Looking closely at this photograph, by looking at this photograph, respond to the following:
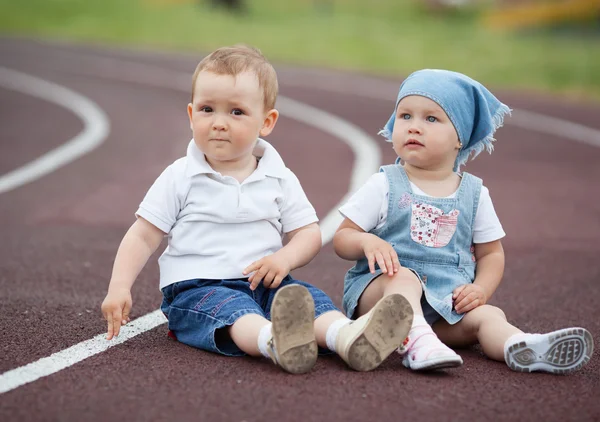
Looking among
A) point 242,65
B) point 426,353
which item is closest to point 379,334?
point 426,353

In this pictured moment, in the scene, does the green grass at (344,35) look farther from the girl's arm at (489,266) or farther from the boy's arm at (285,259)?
the boy's arm at (285,259)

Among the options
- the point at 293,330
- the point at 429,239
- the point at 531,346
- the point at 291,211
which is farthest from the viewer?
the point at 291,211

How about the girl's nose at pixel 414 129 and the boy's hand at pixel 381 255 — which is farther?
the girl's nose at pixel 414 129

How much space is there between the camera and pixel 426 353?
4.09m

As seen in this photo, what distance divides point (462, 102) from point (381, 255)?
0.89 m

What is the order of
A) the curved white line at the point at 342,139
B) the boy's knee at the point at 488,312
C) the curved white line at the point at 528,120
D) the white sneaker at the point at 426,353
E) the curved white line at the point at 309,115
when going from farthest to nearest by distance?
the curved white line at the point at 528,120
the curved white line at the point at 309,115
the curved white line at the point at 342,139
the boy's knee at the point at 488,312
the white sneaker at the point at 426,353

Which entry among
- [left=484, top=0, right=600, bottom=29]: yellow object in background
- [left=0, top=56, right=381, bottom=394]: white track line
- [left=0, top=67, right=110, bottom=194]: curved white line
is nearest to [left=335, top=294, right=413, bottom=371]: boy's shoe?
[left=0, top=56, right=381, bottom=394]: white track line

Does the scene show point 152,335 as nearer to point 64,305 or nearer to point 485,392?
point 64,305

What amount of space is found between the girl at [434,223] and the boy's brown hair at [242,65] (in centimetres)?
65

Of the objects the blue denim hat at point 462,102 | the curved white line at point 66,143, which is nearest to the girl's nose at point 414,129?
the blue denim hat at point 462,102

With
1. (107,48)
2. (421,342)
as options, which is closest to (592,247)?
(421,342)

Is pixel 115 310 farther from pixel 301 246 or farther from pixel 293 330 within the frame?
pixel 301 246

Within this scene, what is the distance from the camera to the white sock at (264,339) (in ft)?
13.4

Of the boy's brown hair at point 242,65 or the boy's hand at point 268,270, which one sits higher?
the boy's brown hair at point 242,65
